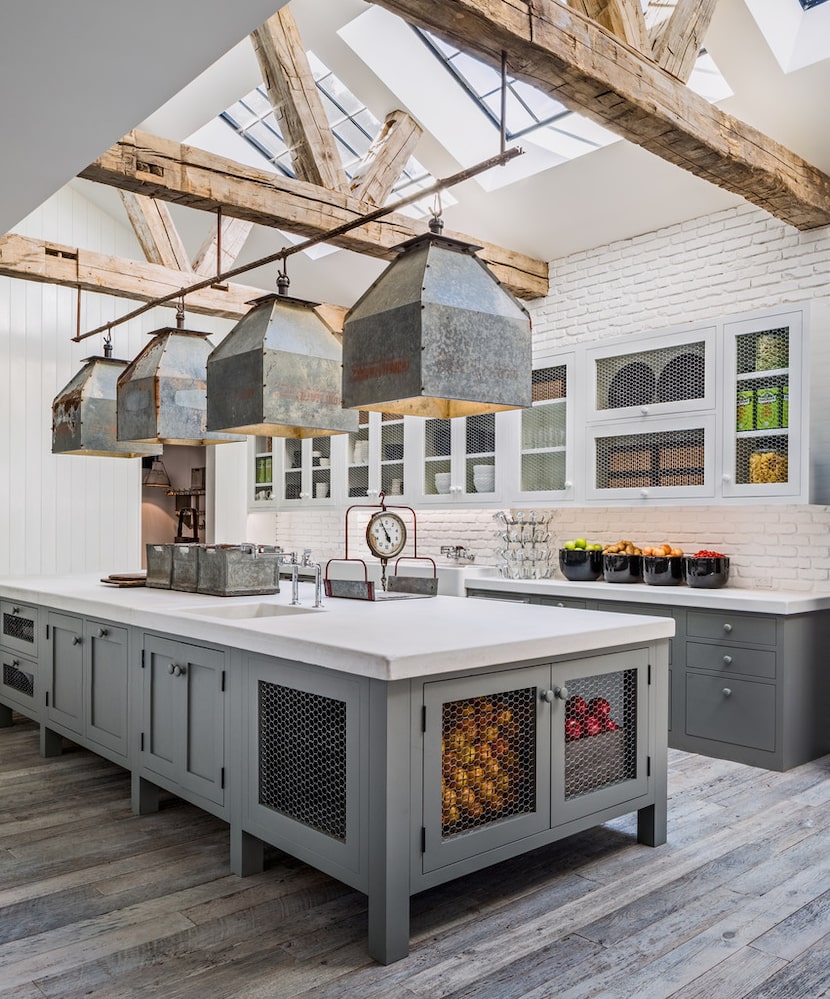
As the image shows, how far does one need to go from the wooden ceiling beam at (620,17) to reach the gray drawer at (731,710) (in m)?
2.96

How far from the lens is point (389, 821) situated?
2293 mm

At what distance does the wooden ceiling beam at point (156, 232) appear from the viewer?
6.00 metres

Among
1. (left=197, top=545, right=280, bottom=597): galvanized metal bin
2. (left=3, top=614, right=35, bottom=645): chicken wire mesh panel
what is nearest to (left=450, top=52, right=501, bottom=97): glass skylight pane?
(left=197, top=545, right=280, bottom=597): galvanized metal bin

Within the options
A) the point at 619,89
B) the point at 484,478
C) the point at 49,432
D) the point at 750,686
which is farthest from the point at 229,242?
the point at 750,686

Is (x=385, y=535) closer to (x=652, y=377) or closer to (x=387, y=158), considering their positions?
(x=652, y=377)

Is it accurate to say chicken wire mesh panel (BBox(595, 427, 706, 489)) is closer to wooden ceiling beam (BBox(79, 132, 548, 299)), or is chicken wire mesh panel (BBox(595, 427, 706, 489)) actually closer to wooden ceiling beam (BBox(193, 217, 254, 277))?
wooden ceiling beam (BBox(79, 132, 548, 299))

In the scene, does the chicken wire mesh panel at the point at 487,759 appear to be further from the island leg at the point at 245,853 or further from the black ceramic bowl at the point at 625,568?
the black ceramic bowl at the point at 625,568

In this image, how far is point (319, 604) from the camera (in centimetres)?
358

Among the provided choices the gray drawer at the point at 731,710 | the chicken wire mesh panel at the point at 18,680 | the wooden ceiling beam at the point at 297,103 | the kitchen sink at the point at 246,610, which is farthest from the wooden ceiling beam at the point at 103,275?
the gray drawer at the point at 731,710

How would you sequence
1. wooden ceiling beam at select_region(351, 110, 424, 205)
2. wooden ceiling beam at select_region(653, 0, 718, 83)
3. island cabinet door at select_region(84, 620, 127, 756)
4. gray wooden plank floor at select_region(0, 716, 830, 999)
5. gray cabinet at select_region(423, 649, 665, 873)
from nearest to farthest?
gray wooden plank floor at select_region(0, 716, 830, 999) → gray cabinet at select_region(423, 649, 665, 873) → wooden ceiling beam at select_region(653, 0, 718, 83) → island cabinet door at select_region(84, 620, 127, 756) → wooden ceiling beam at select_region(351, 110, 424, 205)

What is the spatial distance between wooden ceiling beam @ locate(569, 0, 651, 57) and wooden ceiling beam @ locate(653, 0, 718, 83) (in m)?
0.14

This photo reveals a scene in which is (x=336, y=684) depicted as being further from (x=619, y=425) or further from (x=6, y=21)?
(x=619, y=425)

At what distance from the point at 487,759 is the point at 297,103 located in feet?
11.8

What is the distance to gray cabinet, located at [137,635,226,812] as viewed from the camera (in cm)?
302
